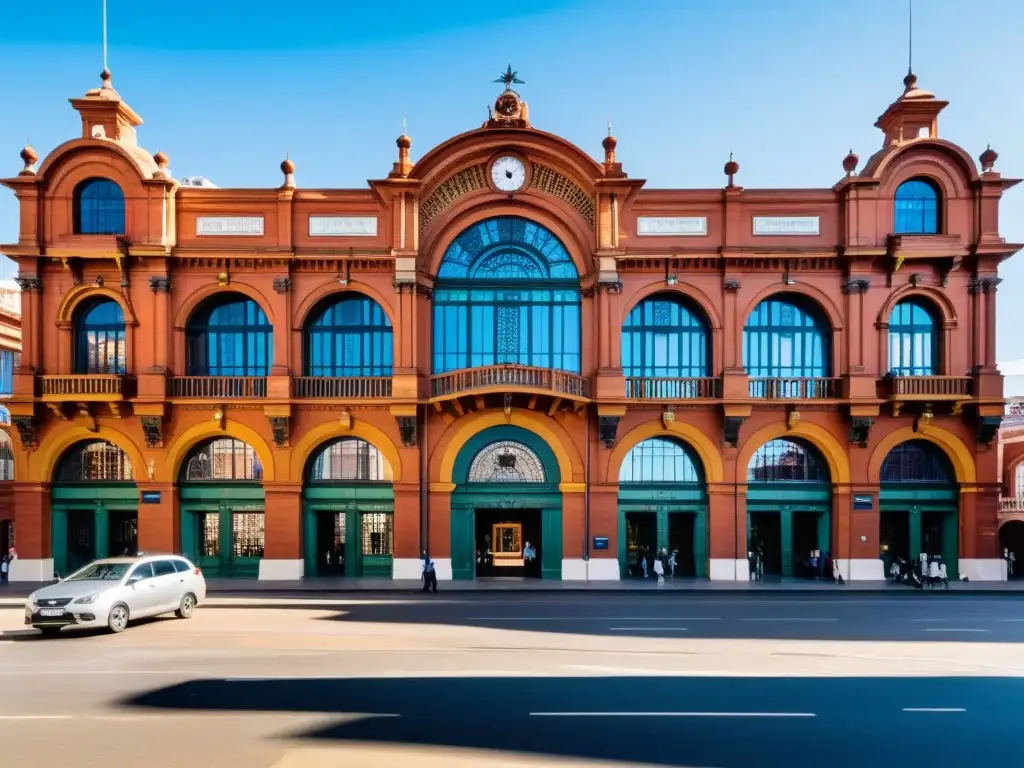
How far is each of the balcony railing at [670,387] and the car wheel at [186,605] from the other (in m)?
16.5

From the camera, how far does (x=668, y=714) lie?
32.7 feet

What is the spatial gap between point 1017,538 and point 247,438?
32556mm

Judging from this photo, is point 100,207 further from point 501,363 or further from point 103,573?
point 501,363

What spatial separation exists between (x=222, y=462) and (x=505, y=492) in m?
11.6

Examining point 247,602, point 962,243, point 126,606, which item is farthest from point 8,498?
point 962,243

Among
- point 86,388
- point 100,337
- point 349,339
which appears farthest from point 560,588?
point 100,337

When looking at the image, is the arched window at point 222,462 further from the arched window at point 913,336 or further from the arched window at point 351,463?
the arched window at point 913,336

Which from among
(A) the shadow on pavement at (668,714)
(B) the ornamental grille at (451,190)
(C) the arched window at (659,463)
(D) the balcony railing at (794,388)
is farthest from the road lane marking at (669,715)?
(B) the ornamental grille at (451,190)

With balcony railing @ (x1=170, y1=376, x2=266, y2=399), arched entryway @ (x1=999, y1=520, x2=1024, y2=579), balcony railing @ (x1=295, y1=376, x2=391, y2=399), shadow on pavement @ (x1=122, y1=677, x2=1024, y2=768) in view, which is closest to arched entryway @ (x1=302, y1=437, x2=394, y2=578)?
balcony railing @ (x1=295, y1=376, x2=391, y2=399)

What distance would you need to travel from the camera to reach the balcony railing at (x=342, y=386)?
87.1 feet

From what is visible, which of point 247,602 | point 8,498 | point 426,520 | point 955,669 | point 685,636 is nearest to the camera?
point 955,669

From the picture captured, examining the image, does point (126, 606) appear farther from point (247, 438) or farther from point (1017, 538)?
point (1017, 538)

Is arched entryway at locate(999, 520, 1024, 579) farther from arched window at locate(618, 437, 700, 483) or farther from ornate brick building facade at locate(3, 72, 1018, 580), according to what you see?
arched window at locate(618, 437, 700, 483)

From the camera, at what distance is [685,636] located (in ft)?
52.3
